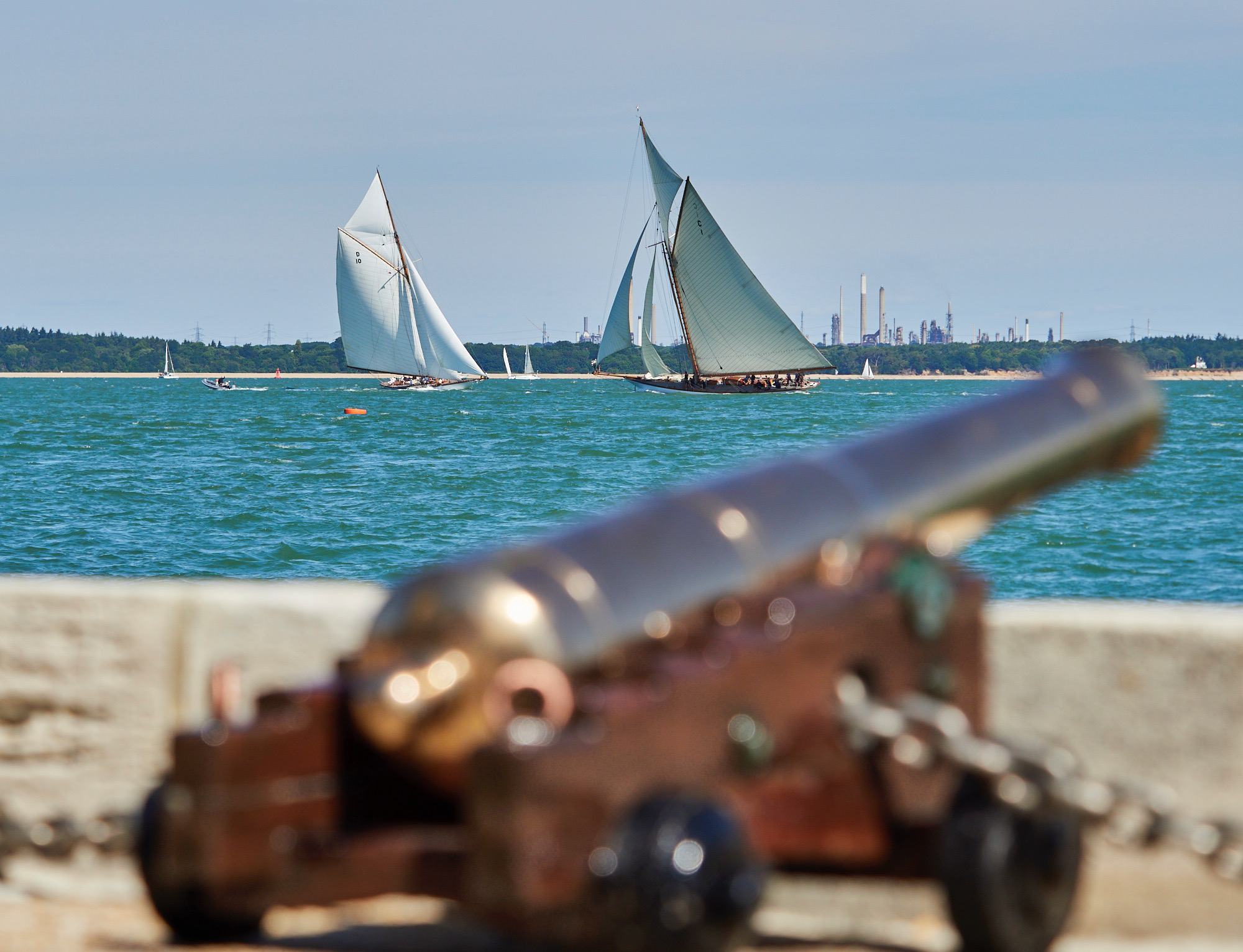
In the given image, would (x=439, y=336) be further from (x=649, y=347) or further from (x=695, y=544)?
(x=695, y=544)

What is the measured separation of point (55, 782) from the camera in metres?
3.33

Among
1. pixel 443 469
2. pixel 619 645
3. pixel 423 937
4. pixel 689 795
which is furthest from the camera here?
pixel 443 469

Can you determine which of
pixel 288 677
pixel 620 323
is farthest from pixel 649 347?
pixel 288 677

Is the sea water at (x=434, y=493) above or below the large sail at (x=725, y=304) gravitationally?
below

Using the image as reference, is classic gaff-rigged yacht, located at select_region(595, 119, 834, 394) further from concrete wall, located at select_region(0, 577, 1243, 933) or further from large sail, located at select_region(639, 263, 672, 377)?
concrete wall, located at select_region(0, 577, 1243, 933)

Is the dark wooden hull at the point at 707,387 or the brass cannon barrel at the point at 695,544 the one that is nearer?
the brass cannon barrel at the point at 695,544

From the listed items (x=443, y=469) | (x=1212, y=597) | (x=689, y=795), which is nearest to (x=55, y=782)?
(x=689, y=795)

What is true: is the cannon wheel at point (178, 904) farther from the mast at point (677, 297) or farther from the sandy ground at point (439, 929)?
the mast at point (677, 297)

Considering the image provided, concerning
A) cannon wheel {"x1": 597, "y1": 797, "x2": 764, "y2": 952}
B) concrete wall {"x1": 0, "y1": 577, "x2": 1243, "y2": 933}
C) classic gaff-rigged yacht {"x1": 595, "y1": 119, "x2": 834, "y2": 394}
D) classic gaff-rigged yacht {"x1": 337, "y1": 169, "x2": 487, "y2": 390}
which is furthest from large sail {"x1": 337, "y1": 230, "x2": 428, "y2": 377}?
cannon wheel {"x1": 597, "y1": 797, "x2": 764, "y2": 952}

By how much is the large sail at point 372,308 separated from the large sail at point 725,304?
21216 millimetres

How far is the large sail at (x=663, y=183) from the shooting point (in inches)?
2773

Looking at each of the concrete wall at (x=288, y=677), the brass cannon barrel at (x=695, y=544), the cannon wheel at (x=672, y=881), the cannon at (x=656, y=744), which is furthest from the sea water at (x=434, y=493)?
the cannon wheel at (x=672, y=881)

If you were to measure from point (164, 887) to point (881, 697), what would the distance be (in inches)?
43.8

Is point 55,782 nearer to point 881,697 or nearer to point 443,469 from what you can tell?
point 881,697
